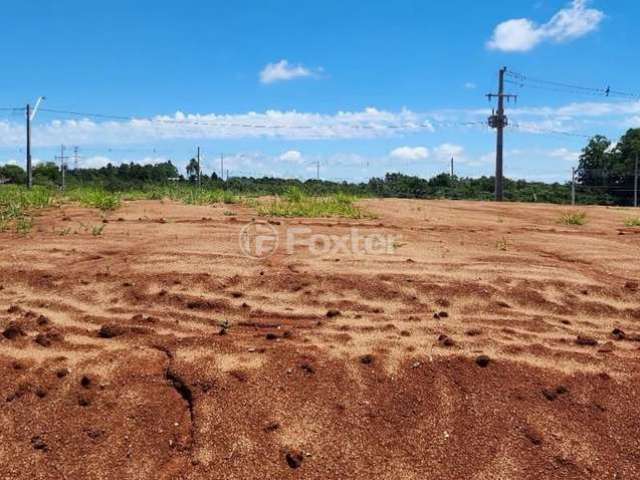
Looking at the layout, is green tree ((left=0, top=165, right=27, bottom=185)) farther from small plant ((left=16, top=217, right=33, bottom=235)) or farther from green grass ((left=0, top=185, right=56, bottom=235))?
small plant ((left=16, top=217, right=33, bottom=235))

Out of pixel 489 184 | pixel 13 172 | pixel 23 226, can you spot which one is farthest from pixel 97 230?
pixel 13 172

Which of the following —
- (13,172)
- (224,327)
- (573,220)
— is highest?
(13,172)

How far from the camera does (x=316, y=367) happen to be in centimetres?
352

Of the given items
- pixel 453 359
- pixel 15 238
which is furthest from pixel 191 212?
pixel 453 359

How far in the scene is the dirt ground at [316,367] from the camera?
9.70 ft

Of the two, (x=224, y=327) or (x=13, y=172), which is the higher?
(x=13, y=172)

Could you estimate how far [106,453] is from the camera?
297 cm

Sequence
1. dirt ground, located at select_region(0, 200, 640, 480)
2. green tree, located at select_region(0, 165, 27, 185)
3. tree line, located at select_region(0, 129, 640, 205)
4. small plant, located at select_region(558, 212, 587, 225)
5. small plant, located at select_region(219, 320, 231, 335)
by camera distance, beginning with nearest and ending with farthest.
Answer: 1. dirt ground, located at select_region(0, 200, 640, 480)
2. small plant, located at select_region(219, 320, 231, 335)
3. small plant, located at select_region(558, 212, 587, 225)
4. tree line, located at select_region(0, 129, 640, 205)
5. green tree, located at select_region(0, 165, 27, 185)

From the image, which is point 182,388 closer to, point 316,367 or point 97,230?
point 316,367

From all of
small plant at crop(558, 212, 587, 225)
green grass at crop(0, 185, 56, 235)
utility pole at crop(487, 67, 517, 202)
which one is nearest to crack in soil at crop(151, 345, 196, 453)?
green grass at crop(0, 185, 56, 235)

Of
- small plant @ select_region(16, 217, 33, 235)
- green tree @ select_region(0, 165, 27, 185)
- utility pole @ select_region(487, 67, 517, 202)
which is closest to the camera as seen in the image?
small plant @ select_region(16, 217, 33, 235)

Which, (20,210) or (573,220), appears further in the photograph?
(573,220)

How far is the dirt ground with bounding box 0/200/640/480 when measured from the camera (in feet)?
9.70

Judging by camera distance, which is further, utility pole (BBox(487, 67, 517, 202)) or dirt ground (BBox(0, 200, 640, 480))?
utility pole (BBox(487, 67, 517, 202))
